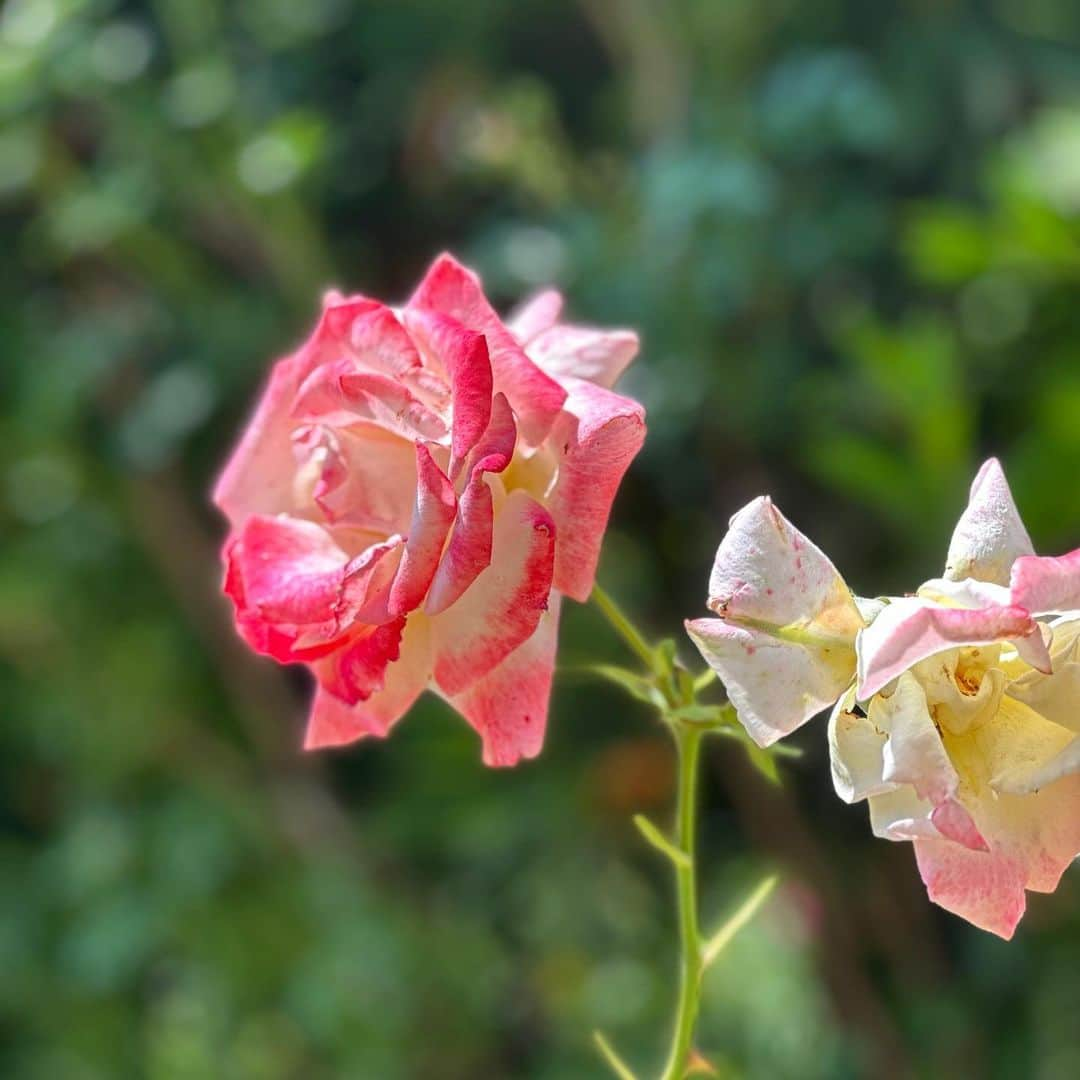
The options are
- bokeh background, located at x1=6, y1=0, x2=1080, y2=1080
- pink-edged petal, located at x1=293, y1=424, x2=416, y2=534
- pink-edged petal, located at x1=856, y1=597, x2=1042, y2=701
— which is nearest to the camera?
pink-edged petal, located at x1=856, y1=597, x2=1042, y2=701

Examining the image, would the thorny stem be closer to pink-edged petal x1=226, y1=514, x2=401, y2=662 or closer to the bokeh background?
pink-edged petal x1=226, y1=514, x2=401, y2=662

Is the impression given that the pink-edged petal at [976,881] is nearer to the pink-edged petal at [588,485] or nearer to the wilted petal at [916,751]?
the wilted petal at [916,751]

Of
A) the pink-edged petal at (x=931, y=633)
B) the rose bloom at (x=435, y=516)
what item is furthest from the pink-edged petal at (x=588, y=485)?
the pink-edged petal at (x=931, y=633)

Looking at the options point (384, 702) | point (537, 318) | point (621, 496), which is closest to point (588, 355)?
point (537, 318)

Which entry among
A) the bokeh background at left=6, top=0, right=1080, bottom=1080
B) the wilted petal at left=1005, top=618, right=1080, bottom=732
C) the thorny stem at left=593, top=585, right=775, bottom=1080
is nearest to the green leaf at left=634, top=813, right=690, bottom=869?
the thorny stem at left=593, top=585, right=775, bottom=1080

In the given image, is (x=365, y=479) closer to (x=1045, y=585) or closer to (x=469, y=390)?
(x=469, y=390)

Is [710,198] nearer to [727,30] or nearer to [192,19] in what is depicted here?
[727,30]
